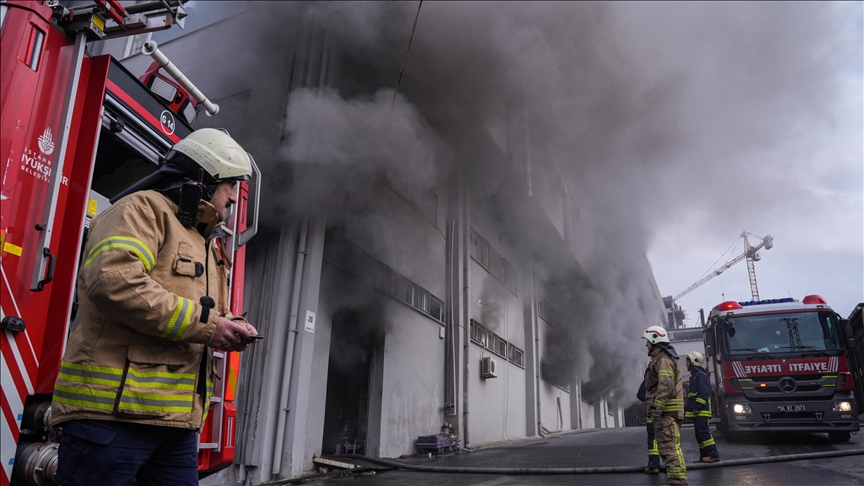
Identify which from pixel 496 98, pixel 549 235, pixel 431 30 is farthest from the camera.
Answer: pixel 549 235

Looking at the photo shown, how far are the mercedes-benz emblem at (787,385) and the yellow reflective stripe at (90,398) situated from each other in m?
8.53

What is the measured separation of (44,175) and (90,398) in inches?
47.5

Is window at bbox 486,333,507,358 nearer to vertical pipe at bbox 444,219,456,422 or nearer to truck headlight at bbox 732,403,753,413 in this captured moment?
vertical pipe at bbox 444,219,456,422

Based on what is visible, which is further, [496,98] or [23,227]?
[496,98]

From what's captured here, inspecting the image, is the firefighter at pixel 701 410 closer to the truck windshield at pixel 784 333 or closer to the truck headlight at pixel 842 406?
the truck windshield at pixel 784 333

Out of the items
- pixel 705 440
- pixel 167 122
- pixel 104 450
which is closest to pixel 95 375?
pixel 104 450

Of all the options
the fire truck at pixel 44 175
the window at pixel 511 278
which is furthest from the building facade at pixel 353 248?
the fire truck at pixel 44 175

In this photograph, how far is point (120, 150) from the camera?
9.57 feet

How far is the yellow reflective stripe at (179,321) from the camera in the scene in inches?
50.6

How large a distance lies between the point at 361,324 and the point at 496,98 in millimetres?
4385

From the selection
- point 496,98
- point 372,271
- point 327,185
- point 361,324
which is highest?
point 496,98

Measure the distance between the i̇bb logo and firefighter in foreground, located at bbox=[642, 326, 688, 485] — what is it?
13.3ft

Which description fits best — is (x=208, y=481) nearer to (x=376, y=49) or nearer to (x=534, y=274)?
(x=376, y=49)

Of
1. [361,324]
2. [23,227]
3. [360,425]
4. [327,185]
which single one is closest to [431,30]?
[327,185]
